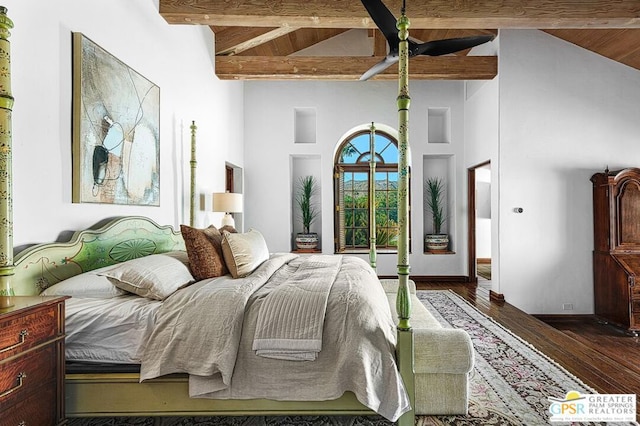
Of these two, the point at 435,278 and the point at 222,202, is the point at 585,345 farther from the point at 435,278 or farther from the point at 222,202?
the point at 222,202

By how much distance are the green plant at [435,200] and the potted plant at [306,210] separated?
1934 mm

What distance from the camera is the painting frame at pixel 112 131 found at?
7.98ft

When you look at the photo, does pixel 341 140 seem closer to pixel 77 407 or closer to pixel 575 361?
pixel 575 361

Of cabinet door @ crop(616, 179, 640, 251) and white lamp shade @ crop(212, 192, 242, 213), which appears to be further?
white lamp shade @ crop(212, 192, 242, 213)

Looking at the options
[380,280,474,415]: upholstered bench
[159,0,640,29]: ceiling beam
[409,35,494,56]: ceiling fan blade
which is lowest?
[380,280,474,415]: upholstered bench

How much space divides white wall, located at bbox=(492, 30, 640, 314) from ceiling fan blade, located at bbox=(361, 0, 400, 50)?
270 cm

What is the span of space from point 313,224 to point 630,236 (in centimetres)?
438

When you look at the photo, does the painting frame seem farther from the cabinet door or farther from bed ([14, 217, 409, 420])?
the cabinet door

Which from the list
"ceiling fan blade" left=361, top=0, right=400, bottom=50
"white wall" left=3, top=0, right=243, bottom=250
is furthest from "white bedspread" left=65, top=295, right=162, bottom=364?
"ceiling fan blade" left=361, top=0, right=400, bottom=50

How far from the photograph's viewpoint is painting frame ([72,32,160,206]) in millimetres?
2434

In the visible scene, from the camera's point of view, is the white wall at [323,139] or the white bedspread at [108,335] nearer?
the white bedspread at [108,335]

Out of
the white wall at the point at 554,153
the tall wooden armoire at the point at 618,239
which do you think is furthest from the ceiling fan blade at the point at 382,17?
the tall wooden armoire at the point at 618,239

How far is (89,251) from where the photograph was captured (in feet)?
7.96

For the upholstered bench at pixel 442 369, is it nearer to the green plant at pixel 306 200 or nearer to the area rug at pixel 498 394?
the area rug at pixel 498 394
